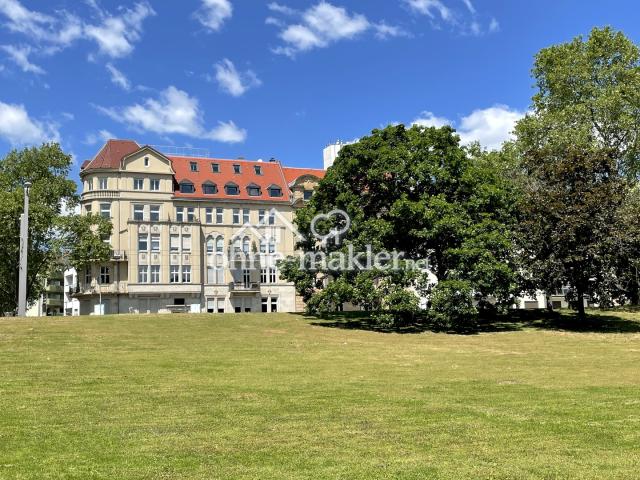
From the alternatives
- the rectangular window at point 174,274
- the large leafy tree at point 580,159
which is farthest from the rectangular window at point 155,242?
the large leafy tree at point 580,159

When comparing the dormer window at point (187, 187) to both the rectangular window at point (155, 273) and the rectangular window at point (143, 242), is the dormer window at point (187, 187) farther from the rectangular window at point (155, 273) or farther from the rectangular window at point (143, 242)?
the rectangular window at point (155, 273)

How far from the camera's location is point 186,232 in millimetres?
73000

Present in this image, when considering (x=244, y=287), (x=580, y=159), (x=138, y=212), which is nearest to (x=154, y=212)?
(x=138, y=212)

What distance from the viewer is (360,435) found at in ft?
35.8

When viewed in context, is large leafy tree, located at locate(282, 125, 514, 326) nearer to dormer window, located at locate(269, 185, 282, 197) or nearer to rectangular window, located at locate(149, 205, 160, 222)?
rectangular window, located at locate(149, 205, 160, 222)

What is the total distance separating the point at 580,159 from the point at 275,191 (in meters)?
45.6

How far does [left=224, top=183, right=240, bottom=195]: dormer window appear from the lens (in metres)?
77.8

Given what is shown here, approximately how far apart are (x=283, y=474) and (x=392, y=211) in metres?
31.0

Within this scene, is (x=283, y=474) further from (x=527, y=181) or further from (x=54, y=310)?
(x=54, y=310)

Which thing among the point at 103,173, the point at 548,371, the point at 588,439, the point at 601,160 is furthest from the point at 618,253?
the point at 103,173

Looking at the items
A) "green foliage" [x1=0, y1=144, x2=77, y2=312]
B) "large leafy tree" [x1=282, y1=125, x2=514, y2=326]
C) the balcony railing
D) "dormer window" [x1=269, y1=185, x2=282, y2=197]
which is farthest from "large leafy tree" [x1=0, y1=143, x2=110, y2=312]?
"large leafy tree" [x1=282, y1=125, x2=514, y2=326]

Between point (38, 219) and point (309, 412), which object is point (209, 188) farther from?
point (309, 412)

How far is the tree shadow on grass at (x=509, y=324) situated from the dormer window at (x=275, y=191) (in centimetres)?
3367

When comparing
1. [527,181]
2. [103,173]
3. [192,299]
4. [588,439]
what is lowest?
[588,439]
